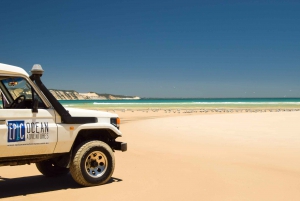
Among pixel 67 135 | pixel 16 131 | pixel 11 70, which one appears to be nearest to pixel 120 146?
pixel 67 135

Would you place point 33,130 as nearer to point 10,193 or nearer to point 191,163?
point 10,193

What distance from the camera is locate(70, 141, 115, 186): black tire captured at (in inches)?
262

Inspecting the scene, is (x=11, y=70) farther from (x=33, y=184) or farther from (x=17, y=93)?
(x=33, y=184)

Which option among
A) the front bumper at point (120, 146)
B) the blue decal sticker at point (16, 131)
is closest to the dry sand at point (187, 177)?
the front bumper at point (120, 146)

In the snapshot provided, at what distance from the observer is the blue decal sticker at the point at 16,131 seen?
5.88 m

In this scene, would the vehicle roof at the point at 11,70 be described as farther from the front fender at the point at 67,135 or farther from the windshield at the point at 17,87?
the front fender at the point at 67,135

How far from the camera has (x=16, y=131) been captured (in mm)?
5949

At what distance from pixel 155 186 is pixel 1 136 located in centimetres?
282

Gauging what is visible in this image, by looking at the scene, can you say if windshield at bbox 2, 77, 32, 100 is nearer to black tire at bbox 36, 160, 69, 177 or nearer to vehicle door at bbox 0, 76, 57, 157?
vehicle door at bbox 0, 76, 57, 157

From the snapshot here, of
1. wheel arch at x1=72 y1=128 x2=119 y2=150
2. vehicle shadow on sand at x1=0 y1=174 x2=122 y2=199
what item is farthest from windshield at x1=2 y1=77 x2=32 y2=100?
vehicle shadow on sand at x1=0 y1=174 x2=122 y2=199

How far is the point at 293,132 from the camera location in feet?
52.0

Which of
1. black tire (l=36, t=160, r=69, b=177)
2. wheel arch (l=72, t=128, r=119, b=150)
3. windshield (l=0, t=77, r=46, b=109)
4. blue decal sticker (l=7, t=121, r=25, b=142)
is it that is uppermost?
windshield (l=0, t=77, r=46, b=109)

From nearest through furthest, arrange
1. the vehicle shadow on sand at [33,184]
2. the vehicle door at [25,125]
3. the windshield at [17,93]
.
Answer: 1. the vehicle door at [25,125]
2. the windshield at [17,93]
3. the vehicle shadow on sand at [33,184]

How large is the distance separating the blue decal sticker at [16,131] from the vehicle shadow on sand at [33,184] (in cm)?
107
